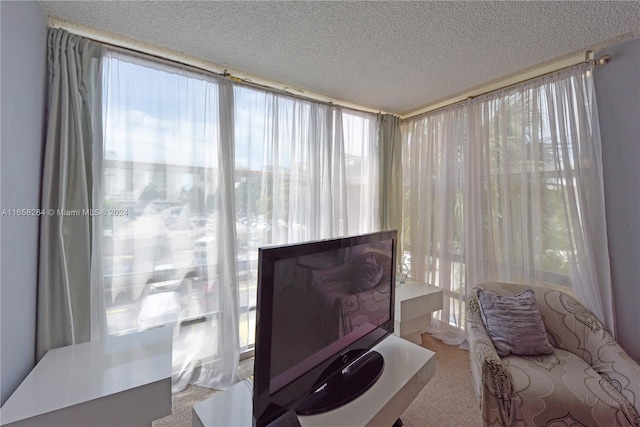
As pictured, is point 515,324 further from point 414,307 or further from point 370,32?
point 370,32

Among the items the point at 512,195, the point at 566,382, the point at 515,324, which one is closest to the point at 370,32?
the point at 512,195

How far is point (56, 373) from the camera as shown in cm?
125

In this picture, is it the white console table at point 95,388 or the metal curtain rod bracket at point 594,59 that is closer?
the white console table at point 95,388

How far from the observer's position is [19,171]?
1.21m

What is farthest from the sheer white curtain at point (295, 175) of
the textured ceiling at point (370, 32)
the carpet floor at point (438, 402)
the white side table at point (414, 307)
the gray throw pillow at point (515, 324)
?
the gray throw pillow at point (515, 324)

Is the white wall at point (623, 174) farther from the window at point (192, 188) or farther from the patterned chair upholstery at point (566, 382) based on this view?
the window at point (192, 188)

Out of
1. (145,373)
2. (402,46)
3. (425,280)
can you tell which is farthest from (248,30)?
(425,280)

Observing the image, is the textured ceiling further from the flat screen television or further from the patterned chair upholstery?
the patterned chair upholstery

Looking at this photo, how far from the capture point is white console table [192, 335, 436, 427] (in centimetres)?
102

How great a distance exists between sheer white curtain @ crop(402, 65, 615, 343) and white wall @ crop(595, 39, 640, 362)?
60mm

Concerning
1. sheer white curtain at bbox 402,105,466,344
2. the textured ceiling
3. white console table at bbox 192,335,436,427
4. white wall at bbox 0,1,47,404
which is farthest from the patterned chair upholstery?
white wall at bbox 0,1,47,404

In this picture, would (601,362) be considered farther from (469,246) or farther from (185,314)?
(185,314)

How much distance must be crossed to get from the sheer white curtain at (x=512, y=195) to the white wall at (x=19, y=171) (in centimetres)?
310

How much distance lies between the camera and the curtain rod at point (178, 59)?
163 cm
